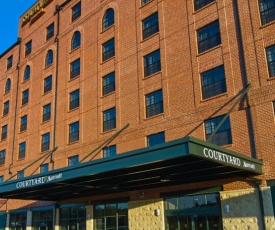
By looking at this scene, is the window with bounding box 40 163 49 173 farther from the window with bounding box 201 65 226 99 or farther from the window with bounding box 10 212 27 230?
the window with bounding box 201 65 226 99

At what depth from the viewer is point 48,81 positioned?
3709cm

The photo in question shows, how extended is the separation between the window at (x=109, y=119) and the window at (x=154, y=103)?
3427 millimetres

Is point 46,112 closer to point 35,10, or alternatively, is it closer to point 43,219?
point 43,219

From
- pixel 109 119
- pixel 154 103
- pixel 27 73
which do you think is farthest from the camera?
pixel 27 73

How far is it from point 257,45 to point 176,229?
1133 centimetres

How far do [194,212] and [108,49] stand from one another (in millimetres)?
15113

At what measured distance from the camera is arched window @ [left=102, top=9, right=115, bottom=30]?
31.1 m

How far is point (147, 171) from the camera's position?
1867cm

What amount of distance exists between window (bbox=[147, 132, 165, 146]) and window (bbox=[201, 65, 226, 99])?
12.4 ft

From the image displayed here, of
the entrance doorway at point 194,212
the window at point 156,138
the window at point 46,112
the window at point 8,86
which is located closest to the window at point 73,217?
the window at point 156,138

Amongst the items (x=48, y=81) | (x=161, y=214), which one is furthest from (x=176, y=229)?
(x=48, y=81)

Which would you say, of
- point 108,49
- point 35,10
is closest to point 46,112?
point 108,49

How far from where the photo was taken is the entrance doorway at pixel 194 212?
2070 centimetres

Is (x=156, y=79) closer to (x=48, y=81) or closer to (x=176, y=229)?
(x=176, y=229)
